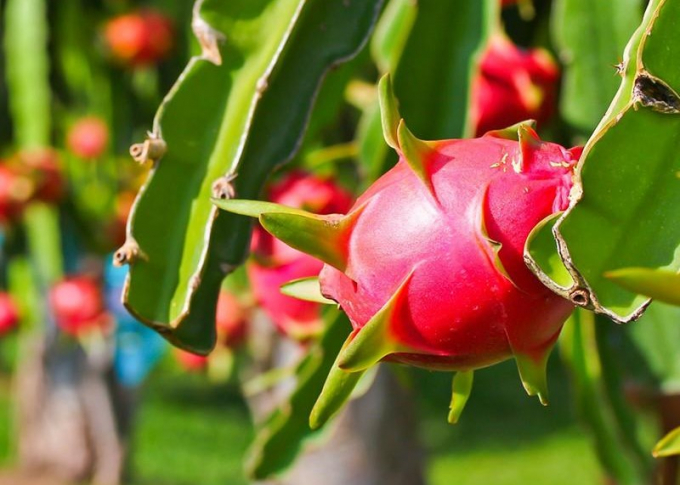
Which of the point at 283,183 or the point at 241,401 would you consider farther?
the point at 241,401

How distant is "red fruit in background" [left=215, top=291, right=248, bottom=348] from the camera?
5.56 ft

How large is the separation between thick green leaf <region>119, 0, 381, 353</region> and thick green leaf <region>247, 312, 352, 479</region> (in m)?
0.15

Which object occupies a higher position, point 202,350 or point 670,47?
point 670,47

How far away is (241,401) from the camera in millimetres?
8664

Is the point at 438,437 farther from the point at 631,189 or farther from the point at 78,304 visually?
the point at 631,189

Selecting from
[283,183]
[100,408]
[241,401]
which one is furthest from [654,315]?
[241,401]

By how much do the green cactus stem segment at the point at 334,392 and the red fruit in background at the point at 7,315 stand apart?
7.49 ft

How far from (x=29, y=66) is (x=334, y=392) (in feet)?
5.78

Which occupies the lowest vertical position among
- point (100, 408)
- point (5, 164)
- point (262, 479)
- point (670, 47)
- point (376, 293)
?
point (100, 408)

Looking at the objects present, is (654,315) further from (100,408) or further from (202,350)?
(100,408)

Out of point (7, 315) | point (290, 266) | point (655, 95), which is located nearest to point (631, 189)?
point (655, 95)

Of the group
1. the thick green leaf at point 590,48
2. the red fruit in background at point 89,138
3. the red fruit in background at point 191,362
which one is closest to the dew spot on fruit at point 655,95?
the thick green leaf at point 590,48

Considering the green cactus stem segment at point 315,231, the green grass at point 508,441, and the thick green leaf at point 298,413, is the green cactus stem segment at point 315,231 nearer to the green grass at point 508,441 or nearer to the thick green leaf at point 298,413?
the thick green leaf at point 298,413

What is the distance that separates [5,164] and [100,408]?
2.67 m
